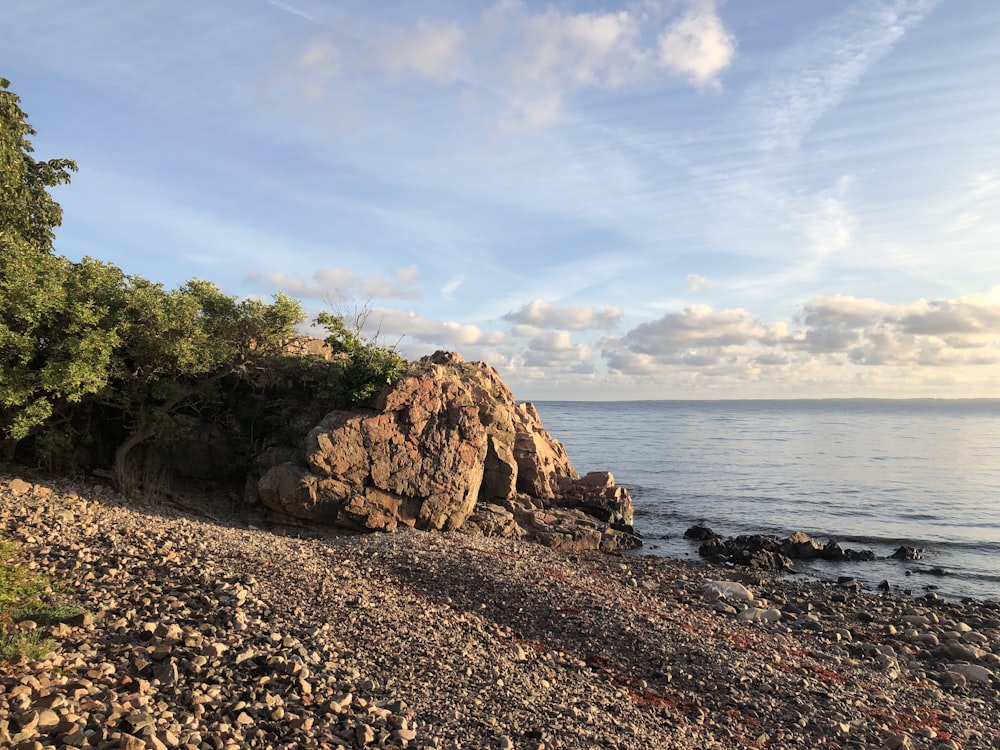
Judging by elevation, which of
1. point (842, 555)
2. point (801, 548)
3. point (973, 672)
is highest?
point (973, 672)

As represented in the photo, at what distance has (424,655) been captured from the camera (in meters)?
9.06

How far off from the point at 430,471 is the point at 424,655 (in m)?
10.7

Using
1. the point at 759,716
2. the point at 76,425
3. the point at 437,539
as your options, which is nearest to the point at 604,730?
the point at 759,716

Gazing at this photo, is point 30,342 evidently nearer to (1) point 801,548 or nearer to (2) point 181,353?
(2) point 181,353

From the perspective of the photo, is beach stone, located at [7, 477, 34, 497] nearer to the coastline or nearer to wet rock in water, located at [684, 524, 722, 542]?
the coastline

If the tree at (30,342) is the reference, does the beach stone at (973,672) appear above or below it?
below

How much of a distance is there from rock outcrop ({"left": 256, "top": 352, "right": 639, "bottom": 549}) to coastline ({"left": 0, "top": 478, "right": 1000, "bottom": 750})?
1543mm

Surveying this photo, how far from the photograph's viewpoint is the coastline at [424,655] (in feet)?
20.5

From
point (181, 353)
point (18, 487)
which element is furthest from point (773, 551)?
point (18, 487)

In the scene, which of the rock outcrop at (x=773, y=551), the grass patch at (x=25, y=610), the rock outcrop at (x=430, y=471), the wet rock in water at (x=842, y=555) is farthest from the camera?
the wet rock in water at (x=842, y=555)

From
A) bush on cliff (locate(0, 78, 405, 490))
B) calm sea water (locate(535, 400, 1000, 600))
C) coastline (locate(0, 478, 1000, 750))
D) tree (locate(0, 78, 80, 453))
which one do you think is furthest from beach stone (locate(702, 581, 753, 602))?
tree (locate(0, 78, 80, 453))

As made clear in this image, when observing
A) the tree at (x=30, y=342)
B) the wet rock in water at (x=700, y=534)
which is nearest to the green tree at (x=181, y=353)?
the tree at (x=30, y=342)

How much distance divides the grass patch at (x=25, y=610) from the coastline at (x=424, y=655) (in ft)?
0.67

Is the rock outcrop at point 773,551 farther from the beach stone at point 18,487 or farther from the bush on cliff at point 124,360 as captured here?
the beach stone at point 18,487
